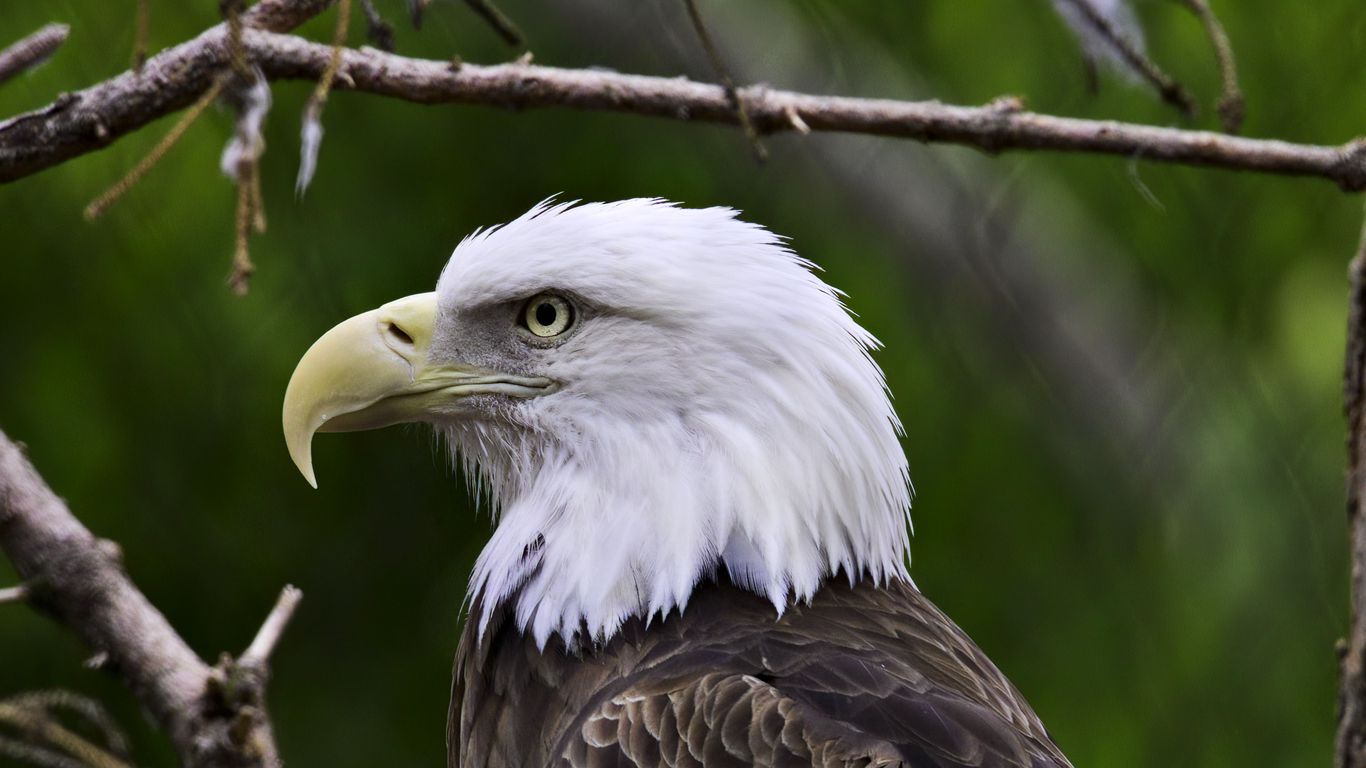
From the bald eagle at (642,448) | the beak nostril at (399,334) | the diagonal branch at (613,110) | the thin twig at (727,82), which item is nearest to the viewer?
the thin twig at (727,82)

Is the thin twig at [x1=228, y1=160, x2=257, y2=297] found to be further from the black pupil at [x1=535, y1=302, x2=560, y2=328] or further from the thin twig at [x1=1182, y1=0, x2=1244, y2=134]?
the thin twig at [x1=1182, y1=0, x2=1244, y2=134]

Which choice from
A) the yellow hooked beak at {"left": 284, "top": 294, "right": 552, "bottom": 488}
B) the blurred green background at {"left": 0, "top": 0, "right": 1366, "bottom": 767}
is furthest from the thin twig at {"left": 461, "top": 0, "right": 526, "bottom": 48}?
the blurred green background at {"left": 0, "top": 0, "right": 1366, "bottom": 767}

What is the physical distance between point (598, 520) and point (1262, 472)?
1967mm

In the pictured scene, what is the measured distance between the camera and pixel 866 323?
326cm

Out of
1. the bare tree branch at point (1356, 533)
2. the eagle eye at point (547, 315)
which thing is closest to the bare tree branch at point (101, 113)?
the eagle eye at point (547, 315)

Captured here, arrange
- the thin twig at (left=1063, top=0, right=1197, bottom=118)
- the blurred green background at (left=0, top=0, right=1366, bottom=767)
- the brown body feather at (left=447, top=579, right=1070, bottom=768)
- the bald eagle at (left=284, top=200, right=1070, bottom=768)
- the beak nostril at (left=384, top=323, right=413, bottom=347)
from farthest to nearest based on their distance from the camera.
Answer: the blurred green background at (left=0, top=0, right=1366, bottom=767), the beak nostril at (left=384, top=323, right=413, bottom=347), the bald eagle at (left=284, top=200, right=1070, bottom=768), the thin twig at (left=1063, top=0, right=1197, bottom=118), the brown body feather at (left=447, top=579, right=1070, bottom=768)

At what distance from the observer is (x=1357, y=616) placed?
5.44 ft

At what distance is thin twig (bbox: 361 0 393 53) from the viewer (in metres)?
1.51

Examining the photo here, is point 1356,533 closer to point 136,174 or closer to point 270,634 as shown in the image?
point 270,634

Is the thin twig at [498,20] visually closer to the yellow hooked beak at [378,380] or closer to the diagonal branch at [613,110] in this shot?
the diagonal branch at [613,110]

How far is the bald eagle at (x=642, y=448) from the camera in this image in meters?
1.84

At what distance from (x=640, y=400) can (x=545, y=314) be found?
0.58ft

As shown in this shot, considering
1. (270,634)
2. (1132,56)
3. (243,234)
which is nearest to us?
(243,234)

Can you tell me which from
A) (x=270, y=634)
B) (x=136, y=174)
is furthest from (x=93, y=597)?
(x=136, y=174)
